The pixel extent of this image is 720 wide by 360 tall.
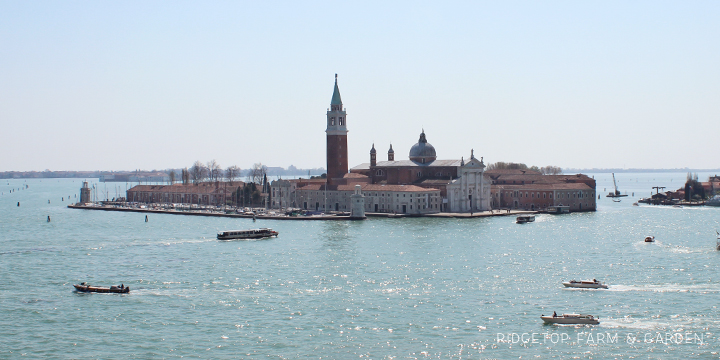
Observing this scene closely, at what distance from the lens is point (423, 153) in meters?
87.1

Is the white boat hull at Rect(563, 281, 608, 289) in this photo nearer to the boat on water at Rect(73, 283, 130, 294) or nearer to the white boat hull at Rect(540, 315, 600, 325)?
the white boat hull at Rect(540, 315, 600, 325)

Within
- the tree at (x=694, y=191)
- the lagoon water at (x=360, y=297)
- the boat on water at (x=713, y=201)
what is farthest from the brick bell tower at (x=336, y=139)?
the tree at (x=694, y=191)

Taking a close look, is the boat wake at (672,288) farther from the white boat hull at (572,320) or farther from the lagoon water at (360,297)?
the white boat hull at (572,320)

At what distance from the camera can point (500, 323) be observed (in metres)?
25.9

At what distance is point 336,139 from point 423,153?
31.9 ft

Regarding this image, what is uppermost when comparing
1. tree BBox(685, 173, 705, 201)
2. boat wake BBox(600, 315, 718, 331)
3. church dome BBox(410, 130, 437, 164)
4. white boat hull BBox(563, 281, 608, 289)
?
church dome BBox(410, 130, 437, 164)

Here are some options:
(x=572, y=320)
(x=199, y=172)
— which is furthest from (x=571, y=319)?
(x=199, y=172)

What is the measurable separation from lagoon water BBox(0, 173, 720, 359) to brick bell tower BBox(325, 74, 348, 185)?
3252cm

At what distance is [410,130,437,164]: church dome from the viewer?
87.1m

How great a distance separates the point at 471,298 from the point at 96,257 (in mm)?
22665

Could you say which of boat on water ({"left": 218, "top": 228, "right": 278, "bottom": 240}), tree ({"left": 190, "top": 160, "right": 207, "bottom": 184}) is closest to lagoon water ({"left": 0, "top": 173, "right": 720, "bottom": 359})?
boat on water ({"left": 218, "top": 228, "right": 278, "bottom": 240})

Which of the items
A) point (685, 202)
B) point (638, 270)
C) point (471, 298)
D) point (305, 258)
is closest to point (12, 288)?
point (305, 258)

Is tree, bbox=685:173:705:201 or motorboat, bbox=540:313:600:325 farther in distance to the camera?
tree, bbox=685:173:705:201

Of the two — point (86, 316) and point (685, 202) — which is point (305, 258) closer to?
point (86, 316)
